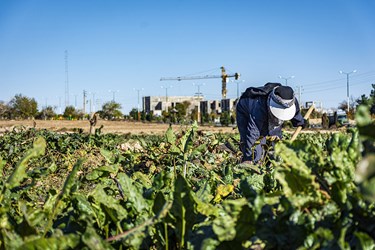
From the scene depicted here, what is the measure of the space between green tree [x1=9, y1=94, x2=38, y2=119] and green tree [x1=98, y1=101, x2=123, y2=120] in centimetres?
1035

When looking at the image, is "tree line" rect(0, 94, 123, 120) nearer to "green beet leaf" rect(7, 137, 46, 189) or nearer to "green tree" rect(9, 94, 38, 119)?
"green tree" rect(9, 94, 38, 119)

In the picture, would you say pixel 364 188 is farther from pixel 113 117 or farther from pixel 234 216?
pixel 113 117

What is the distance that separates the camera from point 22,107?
257ft

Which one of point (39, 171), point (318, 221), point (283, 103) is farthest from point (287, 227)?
point (283, 103)

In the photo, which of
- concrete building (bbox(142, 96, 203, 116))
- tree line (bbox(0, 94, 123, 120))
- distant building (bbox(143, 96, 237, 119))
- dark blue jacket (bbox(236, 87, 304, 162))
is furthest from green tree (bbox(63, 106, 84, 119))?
dark blue jacket (bbox(236, 87, 304, 162))

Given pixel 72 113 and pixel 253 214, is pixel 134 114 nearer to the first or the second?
pixel 72 113

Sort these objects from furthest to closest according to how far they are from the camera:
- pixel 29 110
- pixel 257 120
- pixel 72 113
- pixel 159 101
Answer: pixel 159 101 → pixel 72 113 → pixel 29 110 → pixel 257 120

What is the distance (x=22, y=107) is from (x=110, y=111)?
13624mm

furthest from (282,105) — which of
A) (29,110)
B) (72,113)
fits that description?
(72,113)

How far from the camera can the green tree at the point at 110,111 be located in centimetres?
8344

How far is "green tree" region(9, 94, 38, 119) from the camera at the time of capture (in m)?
77.8

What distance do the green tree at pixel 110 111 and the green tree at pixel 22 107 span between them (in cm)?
1035

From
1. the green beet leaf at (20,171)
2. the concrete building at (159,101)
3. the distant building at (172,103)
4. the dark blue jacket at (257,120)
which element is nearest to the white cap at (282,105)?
the dark blue jacket at (257,120)

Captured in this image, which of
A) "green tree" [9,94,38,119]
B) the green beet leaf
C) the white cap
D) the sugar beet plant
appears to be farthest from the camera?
"green tree" [9,94,38,119]
